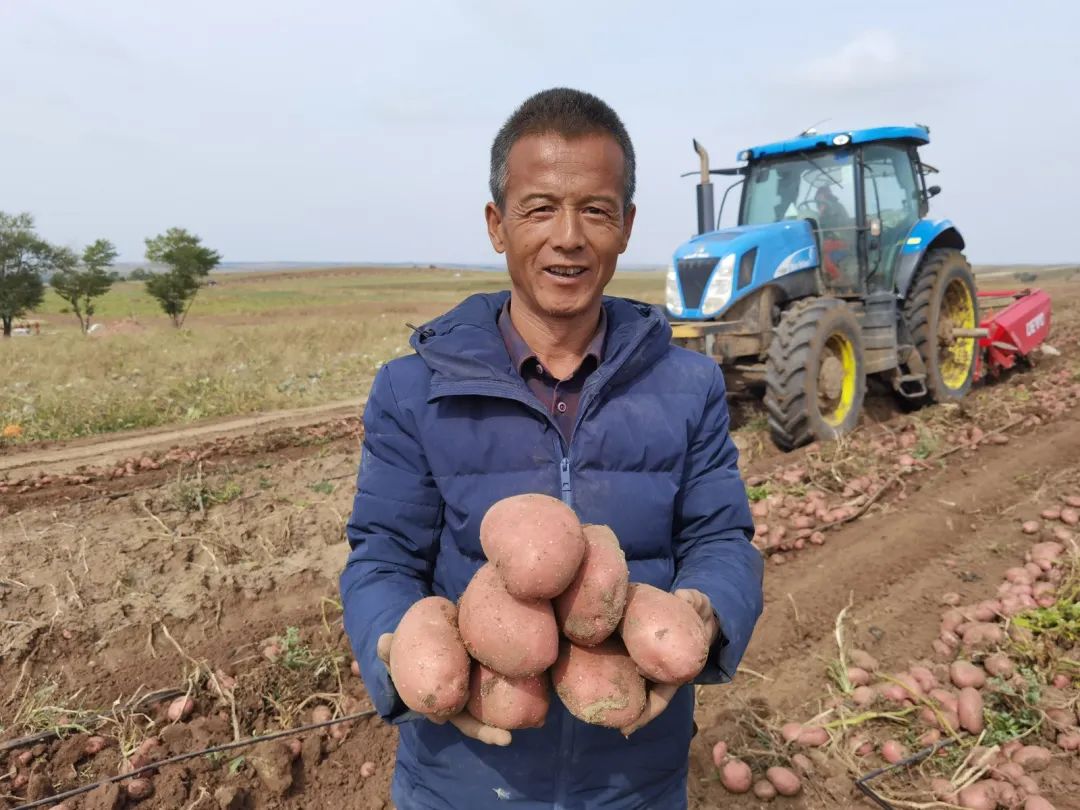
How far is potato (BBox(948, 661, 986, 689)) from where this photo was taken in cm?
321

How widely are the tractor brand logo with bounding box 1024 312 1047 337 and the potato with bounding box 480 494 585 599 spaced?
32.8 ft

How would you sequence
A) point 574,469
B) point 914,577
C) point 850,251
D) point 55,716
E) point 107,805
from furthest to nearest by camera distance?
point 850,251 < point 914,577 < point 55,716 < point 107,805 < point 574,469

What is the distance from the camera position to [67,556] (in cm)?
430

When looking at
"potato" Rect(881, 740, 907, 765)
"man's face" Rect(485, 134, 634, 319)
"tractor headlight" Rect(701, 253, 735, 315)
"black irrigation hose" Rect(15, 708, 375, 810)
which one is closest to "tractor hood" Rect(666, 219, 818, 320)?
"tractor headlight" Rect(701, 253, 735, 315)

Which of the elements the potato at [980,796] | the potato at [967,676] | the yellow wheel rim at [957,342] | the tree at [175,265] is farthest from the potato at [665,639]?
the tree at [175,265]

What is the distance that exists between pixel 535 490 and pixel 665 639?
0.44 meters

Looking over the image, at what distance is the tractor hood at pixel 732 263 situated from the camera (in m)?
6.65

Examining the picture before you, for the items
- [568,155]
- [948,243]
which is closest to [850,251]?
[948,243]

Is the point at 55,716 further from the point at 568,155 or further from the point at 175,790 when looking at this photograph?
the point at 568,155

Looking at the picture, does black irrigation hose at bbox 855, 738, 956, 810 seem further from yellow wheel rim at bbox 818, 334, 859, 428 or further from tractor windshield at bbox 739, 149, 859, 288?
tractor windshield at bbox 739, 149, 859, 288

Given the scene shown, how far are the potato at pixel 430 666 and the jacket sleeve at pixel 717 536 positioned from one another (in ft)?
1.62

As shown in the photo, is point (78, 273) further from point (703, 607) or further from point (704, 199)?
point (703, 607)

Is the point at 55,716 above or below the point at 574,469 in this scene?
below

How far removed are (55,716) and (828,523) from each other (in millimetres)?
4366
